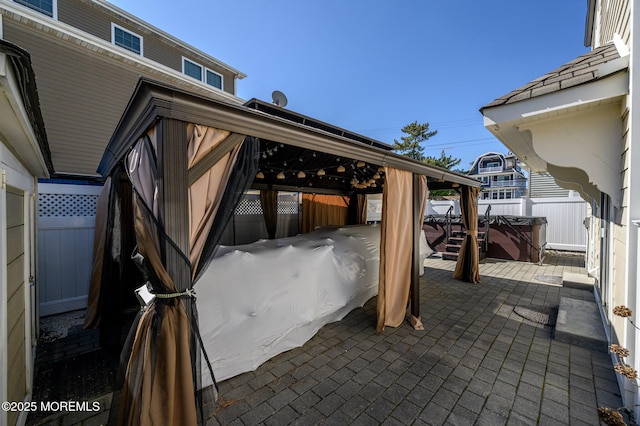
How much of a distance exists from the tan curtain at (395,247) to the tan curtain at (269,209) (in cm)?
331

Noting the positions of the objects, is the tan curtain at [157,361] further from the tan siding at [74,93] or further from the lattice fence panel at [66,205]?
the tan siding at [74,93]

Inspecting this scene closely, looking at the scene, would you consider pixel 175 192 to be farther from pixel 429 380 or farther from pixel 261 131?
pixel 429 380

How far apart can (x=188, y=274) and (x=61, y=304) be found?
13.4 feet

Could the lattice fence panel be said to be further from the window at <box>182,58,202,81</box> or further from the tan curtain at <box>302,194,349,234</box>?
the window at <box>182,58,202,81</box>

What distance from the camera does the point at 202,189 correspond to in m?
1.63

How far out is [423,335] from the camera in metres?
3.22

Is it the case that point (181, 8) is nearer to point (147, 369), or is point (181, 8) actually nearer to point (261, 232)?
point (261, 232)

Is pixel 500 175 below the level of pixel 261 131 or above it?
above

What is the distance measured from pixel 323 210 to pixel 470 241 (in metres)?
3.71

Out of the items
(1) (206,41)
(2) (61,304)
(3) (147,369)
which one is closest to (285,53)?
(1) (206,41)

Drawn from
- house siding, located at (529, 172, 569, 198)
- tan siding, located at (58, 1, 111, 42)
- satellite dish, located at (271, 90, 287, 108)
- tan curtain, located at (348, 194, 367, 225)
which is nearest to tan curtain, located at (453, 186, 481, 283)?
tan curtain, located at (348, 194, 367, 225)

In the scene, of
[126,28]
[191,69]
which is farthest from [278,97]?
[126,28]

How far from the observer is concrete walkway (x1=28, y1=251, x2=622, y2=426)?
1.93 metres

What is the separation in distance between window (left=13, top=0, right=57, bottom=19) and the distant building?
26533 millimetres
